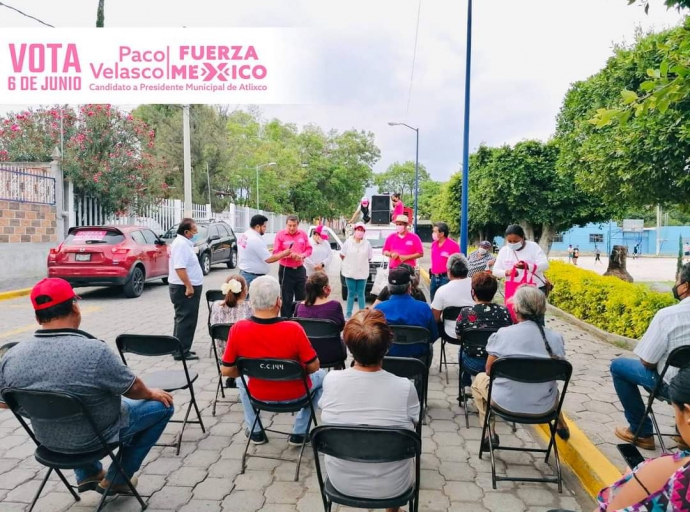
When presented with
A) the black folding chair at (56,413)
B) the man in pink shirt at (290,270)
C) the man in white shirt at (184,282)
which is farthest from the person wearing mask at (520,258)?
the black folding chair at (56,413)

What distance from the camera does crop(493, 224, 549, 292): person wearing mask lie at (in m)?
6.30

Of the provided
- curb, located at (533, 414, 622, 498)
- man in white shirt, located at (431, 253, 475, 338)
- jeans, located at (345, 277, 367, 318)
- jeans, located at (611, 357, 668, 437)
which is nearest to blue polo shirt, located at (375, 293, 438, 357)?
man in white shirt, located at (431, 253, 475, 338)

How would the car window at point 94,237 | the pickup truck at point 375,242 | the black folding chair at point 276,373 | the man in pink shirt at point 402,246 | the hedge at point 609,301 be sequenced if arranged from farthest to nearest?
1. the pickup truck at point 375,242
2. the car window at point 94,237
3. the man in pink shirt at point 402,246
4. the hedge at point 609,301
5. the black folding chair at point 276,373

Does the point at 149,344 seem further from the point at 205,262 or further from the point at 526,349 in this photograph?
the point at 205,262

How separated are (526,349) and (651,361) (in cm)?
84

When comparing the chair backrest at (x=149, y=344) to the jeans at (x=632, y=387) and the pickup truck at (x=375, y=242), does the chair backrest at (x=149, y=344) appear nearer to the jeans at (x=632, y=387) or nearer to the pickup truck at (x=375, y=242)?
the jeans at (x=632, y=387)

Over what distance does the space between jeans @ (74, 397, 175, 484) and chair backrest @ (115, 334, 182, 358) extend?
695 mm

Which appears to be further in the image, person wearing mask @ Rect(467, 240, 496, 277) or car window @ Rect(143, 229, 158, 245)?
car window @ Rect(143, 229, 158, 245)

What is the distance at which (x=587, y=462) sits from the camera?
11.8ft

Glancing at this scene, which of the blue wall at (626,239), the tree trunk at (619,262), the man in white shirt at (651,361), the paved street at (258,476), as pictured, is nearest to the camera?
the paved street at (258,476)

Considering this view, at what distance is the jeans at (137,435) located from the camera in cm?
311

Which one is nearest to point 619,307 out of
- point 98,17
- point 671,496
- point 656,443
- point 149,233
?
point 656,443

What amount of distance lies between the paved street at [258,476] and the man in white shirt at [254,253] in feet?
8.59

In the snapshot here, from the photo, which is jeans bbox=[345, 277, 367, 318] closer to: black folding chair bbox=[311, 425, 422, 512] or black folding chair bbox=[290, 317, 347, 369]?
black folding chair bbox=[290, 317, 347, 369]
